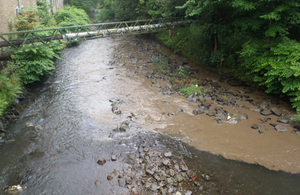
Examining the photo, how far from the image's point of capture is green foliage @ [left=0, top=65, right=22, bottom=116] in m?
11.1

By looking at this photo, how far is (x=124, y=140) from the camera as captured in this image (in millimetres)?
9227

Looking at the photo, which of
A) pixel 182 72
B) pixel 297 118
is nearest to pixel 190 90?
pixel 182 72

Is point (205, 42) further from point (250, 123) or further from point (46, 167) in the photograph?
point (46, 167)

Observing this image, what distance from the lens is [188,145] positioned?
8891 millimetres

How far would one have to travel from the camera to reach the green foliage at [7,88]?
1113 cm

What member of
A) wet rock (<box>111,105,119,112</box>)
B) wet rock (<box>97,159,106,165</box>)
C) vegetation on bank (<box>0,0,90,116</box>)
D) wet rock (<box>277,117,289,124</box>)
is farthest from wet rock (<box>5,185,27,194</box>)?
wet rock (<box>277,117,289,124</box>)

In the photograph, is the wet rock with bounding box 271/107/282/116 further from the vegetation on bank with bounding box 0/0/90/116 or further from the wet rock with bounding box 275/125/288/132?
the vegetation on bank with bounding box 0/0/90/116

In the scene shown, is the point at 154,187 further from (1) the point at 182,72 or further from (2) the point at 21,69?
(2) the point at 21,69

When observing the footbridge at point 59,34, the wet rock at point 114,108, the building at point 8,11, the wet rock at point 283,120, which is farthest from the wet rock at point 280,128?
the building at point 8,11

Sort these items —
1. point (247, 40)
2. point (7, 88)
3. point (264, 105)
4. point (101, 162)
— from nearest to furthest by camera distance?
point (101, 162), point (264, 105), point (7, 88), point (247, 40)

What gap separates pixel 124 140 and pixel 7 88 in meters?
8.38

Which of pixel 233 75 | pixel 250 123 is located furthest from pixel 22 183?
pixel 233 75

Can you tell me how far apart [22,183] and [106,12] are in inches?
1580

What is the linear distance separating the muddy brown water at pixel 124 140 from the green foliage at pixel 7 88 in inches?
36.6
